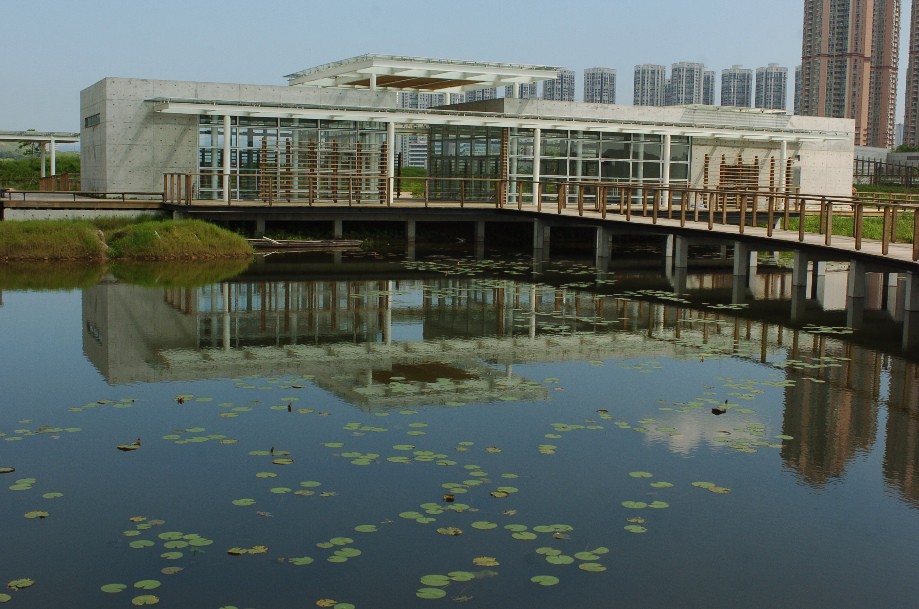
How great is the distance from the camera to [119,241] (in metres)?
23.4

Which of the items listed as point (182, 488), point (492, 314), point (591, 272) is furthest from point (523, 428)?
point (591, 272)

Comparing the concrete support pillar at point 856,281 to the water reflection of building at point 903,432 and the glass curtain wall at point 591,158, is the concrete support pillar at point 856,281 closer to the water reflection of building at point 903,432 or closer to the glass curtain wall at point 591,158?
the water reflection of building at point 903,432

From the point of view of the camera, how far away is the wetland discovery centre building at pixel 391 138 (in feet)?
94.9

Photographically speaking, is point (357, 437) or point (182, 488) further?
point (357, 437)

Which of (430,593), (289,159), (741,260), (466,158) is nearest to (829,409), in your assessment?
(430,593)

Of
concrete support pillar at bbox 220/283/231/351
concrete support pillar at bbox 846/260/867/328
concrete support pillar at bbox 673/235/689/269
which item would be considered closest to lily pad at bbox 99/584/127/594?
concrete support pillar at bbox 220/283/231/351

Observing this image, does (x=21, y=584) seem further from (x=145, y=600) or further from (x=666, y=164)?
(x=666, y=164)

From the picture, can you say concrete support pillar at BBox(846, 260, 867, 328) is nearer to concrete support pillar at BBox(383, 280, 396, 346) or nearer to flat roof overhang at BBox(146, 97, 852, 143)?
concrete support pillar at BBox(383, 280, 396, 346)

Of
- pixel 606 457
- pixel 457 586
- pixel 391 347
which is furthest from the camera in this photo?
pixel 391 347

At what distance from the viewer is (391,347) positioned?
1314 centimetres

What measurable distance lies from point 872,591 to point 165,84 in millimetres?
26176

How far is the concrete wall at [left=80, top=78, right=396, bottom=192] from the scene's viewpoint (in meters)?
28.7

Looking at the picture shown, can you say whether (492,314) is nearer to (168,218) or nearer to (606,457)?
(606,457)

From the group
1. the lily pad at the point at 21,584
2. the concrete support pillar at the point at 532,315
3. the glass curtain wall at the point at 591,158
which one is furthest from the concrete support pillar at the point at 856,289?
the glass curtain wall at the point at 591,158
